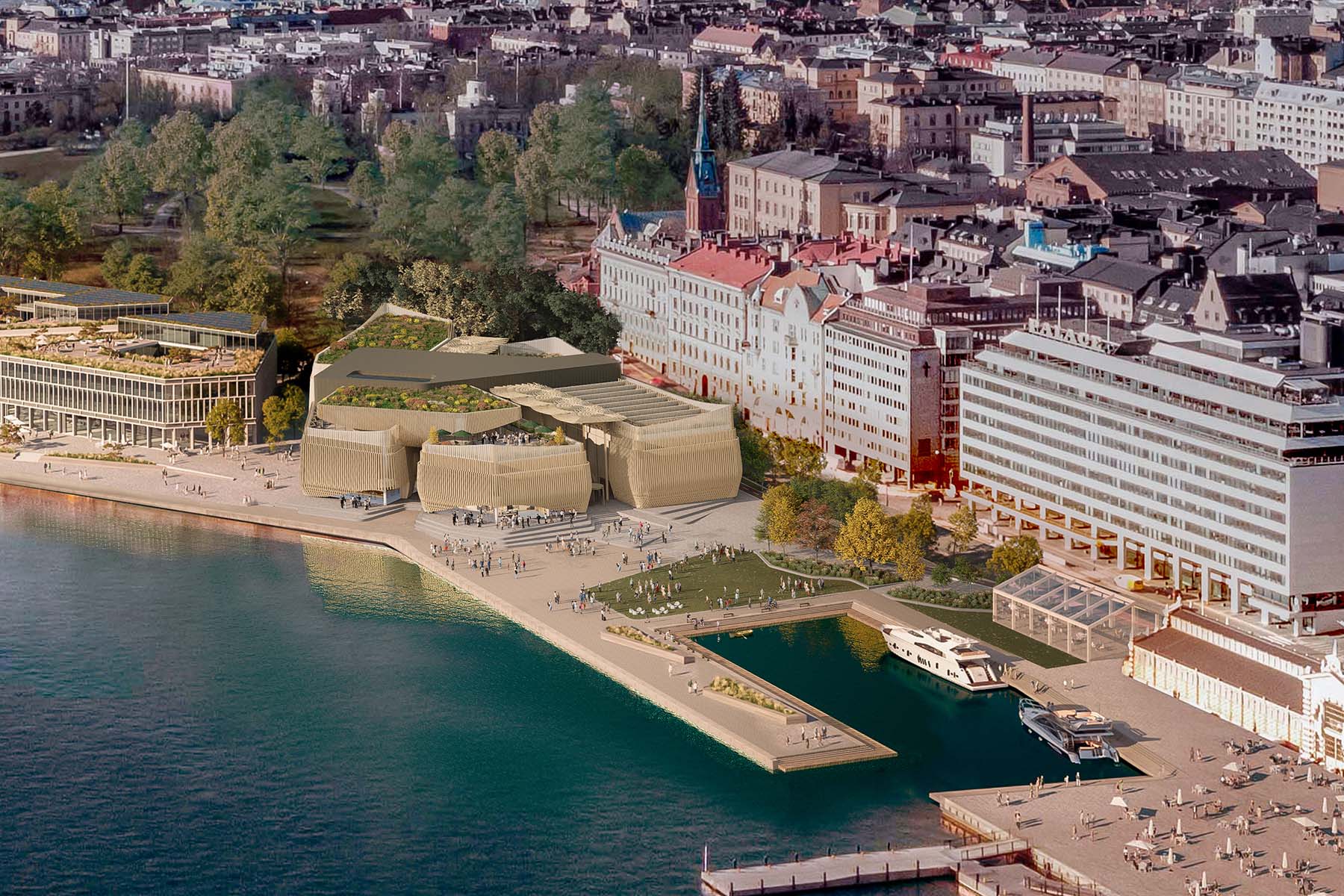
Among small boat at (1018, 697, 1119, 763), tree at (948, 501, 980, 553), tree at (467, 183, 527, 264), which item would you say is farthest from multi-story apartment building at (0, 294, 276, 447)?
small boat at (1018, 697, 1119, 763)

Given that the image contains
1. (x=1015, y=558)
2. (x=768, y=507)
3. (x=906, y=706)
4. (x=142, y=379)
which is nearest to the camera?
(x=906, y=706)

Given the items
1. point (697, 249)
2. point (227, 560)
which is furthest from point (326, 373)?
point (697, 249)

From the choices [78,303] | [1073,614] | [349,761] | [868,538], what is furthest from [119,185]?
[349,761]

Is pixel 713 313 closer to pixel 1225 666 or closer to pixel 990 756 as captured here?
pixel 1225 666

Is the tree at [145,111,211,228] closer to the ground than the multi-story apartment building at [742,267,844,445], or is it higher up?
higher up

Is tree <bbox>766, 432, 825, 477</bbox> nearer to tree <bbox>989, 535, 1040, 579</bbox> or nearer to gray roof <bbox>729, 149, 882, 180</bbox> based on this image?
tree <bbox>989, 535, 1040, 579</bbox>

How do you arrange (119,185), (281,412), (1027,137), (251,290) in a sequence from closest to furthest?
(281,412), (251,290), (119,185), (1027,137)

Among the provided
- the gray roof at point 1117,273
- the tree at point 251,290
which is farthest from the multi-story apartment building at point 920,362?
the tree at point 251,290

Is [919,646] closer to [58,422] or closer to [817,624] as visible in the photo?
[817,624]
